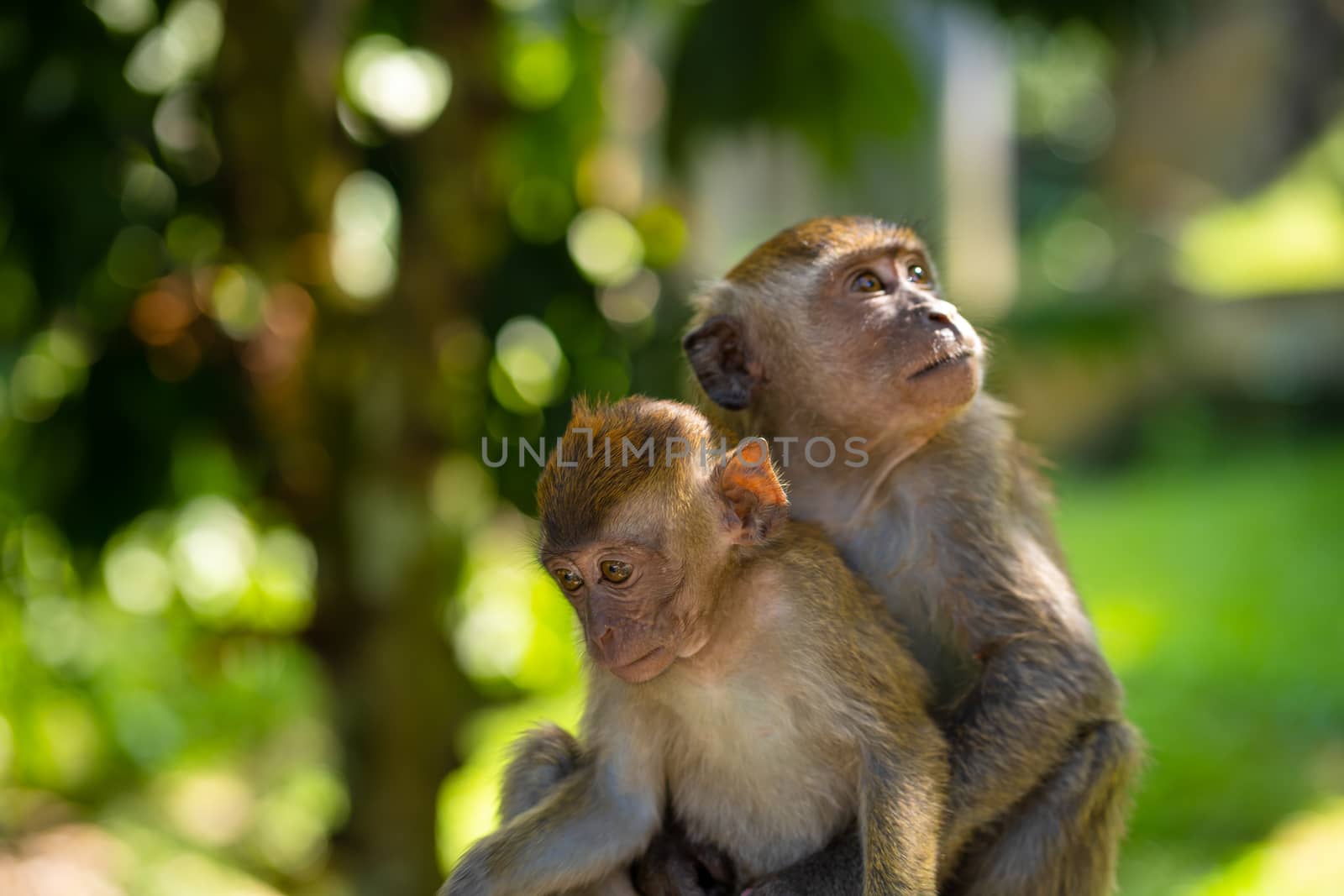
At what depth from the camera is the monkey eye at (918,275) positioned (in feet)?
9.53

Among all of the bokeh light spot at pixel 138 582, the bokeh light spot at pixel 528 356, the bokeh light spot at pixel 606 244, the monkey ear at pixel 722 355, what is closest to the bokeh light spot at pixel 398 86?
the bokeh light spot at pixel 606 244

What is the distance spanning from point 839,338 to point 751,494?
0.55 meters

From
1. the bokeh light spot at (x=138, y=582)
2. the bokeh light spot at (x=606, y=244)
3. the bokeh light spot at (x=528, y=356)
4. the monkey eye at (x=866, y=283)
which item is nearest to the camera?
the monkey eye at (x=866, y=283)

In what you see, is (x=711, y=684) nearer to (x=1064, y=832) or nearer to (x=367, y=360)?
(x=1064, y=832)

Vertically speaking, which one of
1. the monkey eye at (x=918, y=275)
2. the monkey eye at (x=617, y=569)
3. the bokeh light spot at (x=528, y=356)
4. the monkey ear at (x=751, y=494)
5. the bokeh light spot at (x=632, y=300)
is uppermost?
the monkey eye at (x=918, y=275)

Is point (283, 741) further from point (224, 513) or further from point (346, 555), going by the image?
point (346, 555)

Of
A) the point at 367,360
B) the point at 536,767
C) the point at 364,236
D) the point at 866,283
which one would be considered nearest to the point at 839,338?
the point at 866,283

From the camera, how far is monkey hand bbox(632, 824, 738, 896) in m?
2.56

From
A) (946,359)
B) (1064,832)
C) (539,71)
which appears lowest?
(1064,832)

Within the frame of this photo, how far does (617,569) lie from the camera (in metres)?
2.33

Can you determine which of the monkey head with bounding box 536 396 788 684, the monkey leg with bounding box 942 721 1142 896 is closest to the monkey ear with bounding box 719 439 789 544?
the monkey head with bounding box 536 396 788 684

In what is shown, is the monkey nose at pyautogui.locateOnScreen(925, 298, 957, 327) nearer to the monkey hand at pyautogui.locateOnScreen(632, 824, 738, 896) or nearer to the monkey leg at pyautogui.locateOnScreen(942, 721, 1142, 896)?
the monkey leg at pyautogui.locateOnScreen(942, 721, 1142, 896)

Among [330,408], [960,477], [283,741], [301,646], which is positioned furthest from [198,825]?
[960,477]

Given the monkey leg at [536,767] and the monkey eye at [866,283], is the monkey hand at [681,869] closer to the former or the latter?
the monkey leg at [536,767]
